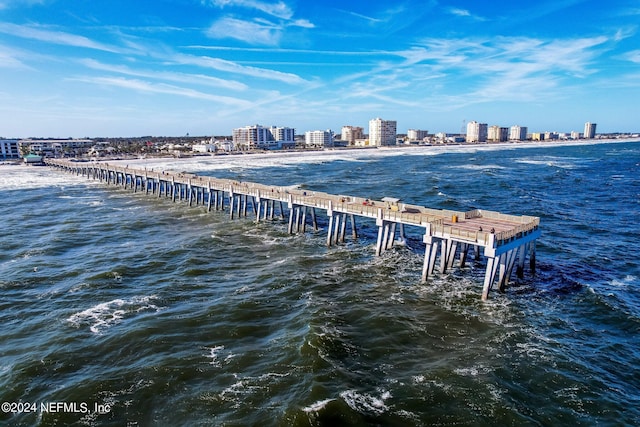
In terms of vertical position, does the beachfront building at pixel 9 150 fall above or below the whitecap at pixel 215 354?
above

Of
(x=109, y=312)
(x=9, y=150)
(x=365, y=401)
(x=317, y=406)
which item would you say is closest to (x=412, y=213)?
(x=365, y=401)

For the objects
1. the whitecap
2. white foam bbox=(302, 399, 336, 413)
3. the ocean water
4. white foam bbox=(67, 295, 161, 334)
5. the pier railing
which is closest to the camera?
white foam bbox=(302, 399, 336, 413)

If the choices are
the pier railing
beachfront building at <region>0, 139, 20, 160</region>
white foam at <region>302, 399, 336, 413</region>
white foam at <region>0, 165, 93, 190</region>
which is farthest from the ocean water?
beachfront building at <region>0, 139, 20, 160</region>

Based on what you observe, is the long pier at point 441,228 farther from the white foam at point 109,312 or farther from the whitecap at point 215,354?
the white foam at point 109,312

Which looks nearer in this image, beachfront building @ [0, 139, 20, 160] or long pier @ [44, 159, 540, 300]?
long pier @ [44, 159, 540, 300]

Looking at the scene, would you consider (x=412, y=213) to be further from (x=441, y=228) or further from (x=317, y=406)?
(x=317, y=406)

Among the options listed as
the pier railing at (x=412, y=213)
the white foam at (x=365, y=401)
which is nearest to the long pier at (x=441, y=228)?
the pier railing at (x=412, y=213)

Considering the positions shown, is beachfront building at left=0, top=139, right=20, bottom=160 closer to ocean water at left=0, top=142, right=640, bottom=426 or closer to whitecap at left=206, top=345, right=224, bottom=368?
ocean water at left=0, top=142, right=640, bottom=426
